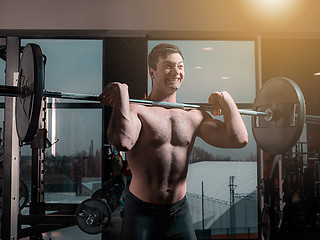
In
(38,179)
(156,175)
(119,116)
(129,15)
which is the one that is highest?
(129,15)

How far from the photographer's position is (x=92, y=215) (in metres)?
3.05

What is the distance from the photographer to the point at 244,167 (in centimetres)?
353

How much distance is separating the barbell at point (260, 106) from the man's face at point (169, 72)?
4.5 inches

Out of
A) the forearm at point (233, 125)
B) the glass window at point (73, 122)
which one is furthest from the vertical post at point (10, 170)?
the forearm at point (233, 125)

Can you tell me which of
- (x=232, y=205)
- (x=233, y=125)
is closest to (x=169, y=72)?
(x=233, y=125)

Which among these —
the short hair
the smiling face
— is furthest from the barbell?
the short hair

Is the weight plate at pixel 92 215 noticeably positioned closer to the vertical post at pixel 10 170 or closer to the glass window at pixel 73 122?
the glass window at pixel 73 122

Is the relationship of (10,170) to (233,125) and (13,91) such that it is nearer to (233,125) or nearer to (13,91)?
(13,91)

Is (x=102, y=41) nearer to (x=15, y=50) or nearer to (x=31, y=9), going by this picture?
(x=31, y=9)

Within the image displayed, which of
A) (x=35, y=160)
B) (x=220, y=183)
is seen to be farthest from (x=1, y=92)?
(x=220, y=183)

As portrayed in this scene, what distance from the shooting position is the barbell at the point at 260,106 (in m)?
1.21

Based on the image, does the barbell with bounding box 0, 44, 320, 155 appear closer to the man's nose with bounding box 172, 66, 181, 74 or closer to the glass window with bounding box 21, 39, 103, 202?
the man's nose with bounding box 172, 66, 181, 74

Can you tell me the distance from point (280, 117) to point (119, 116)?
90cm

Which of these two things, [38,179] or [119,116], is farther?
[38,179]
